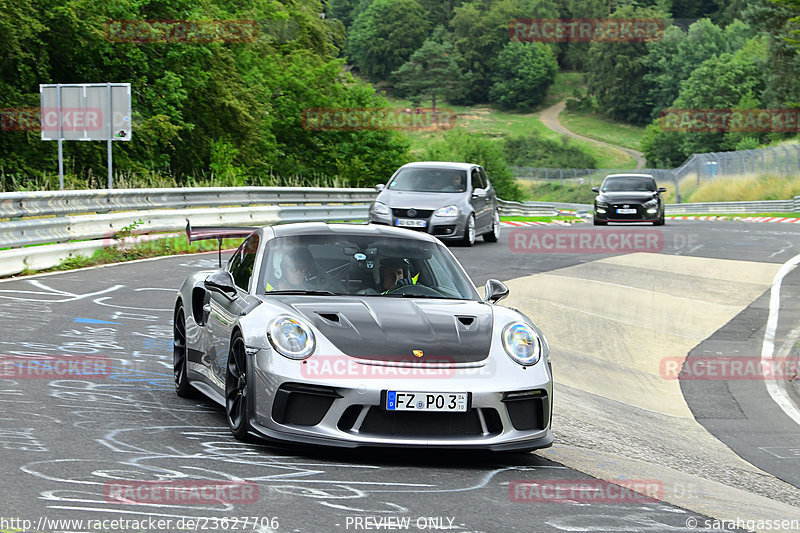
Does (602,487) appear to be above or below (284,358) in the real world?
below

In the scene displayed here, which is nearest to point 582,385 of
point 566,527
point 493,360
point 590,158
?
point 493,360

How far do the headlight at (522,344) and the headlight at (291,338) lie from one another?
113 cm

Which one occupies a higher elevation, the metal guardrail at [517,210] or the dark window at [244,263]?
the dark window at [244,263]

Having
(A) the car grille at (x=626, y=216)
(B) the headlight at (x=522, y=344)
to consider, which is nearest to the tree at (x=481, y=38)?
(A) the car grille at (x=626, y=216)

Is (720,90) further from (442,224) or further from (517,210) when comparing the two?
(442,224)

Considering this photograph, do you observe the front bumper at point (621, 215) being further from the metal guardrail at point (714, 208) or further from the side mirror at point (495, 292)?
the side mirror at point (495, 292)

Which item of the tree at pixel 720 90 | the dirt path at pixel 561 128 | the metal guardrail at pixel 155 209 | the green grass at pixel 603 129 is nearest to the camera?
the metal guardrail at pixel 155 209

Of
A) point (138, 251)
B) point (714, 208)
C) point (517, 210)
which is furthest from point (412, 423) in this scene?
Result: point (714, 208)

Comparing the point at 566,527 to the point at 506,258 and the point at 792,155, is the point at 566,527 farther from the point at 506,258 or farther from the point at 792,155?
the point at 792,155

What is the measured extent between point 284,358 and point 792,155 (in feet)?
186

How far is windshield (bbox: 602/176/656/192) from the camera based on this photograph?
107 ft

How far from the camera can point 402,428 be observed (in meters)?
6.11

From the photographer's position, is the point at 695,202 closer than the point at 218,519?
No

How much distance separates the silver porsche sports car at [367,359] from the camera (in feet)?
20.0
